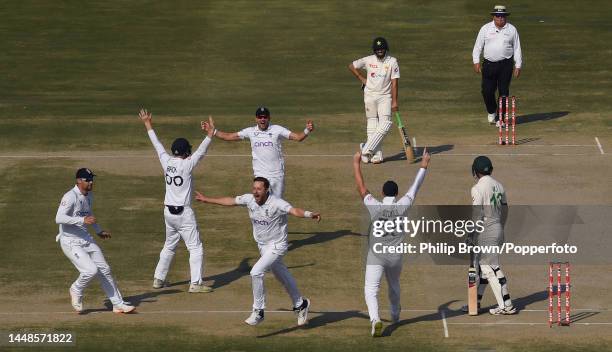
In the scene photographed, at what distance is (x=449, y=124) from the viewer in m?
34.0

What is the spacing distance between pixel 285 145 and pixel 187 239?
8.93 metres

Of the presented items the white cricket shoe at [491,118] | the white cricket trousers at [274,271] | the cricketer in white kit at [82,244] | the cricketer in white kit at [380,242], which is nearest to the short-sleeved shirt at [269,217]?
the white cricket trousers at [274,271]

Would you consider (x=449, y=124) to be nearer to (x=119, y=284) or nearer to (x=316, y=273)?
(x=316, y=273)

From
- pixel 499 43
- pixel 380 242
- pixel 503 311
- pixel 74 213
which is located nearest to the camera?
pixel 380 242

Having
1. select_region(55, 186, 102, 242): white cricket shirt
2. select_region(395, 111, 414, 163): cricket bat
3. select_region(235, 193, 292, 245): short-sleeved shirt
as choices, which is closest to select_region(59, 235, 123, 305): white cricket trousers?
select_region(55, 186, 102, 242): white cricket shirt

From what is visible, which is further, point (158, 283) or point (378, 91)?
point (378, 91)

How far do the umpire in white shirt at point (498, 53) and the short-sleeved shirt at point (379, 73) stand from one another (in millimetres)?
3264

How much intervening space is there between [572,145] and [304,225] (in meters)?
7.72

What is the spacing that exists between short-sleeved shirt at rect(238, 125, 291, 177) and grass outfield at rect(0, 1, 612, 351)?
173 centimetres

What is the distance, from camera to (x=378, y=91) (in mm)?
30250

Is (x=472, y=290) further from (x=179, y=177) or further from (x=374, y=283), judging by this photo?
(x=179, y=177)

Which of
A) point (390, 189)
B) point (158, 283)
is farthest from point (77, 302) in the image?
point (390, 189)

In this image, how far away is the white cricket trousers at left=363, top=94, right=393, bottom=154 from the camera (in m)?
30.4

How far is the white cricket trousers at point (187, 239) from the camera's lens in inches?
948
